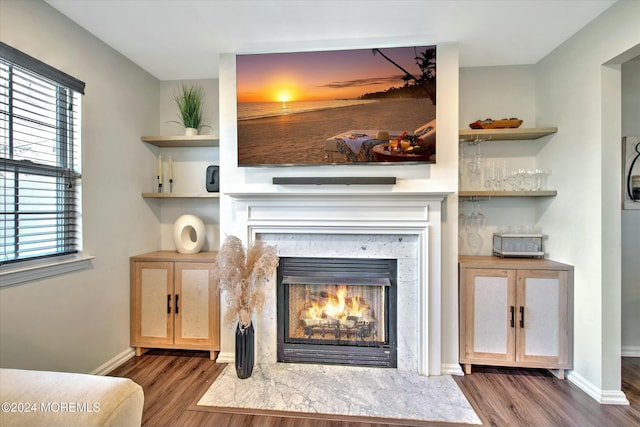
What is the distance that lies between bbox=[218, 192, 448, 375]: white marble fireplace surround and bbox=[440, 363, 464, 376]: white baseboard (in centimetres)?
8

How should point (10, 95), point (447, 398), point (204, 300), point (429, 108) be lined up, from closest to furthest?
point (10, 95), point (447, 398), point (429, 108), point (204, 300)

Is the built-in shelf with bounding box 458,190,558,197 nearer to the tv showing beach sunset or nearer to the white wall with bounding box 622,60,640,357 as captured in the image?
the tv showing beach sunset

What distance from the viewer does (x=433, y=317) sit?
7.15 ft

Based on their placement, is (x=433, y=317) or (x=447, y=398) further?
(x=433, y=317)

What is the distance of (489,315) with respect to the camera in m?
2.22

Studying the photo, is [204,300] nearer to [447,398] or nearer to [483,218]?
Result: [447,398]

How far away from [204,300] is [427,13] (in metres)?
2.69

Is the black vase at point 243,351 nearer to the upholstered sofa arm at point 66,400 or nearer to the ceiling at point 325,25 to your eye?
the upholstered sofa arm at point 66,400

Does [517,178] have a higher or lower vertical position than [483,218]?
higher

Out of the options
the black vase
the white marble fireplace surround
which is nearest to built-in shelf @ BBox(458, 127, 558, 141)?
the white marble fireplace surround

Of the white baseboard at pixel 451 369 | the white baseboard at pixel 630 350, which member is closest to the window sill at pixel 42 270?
the white baseboard at pixel 451 369

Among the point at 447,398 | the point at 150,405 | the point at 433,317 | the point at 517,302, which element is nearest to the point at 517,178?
the point at 517,302

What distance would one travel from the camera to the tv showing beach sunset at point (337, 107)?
2.17 m

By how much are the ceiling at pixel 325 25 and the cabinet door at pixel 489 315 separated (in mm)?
1759
